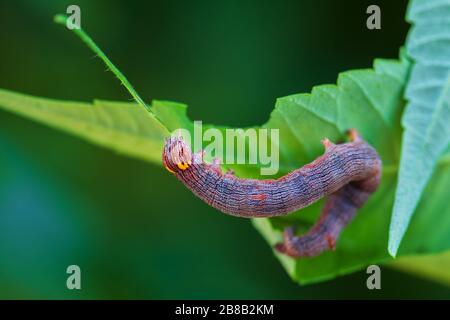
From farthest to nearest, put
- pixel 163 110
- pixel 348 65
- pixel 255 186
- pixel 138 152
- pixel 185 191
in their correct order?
pixel 185 191, pixel 348 65, pixel 138 152, pixel 255 186, pixel 163 110

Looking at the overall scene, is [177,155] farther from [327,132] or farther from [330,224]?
[330,224]

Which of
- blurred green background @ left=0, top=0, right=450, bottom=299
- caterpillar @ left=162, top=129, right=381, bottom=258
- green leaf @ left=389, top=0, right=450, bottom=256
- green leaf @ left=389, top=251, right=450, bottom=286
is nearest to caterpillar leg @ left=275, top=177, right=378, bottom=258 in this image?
caterpillar @ left=162, top=129, right=381, bottom=258

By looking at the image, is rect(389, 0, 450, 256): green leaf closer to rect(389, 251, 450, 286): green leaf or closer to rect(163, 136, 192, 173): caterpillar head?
rect(389, 251, 450, 286): green leaf

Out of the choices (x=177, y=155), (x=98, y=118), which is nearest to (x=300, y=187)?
(x=177, y=155)

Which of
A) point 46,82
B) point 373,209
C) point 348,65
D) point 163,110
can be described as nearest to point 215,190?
point 163,110

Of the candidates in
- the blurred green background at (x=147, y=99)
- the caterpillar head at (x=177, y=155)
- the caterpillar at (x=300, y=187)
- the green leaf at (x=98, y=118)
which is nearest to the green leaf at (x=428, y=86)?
the caterpillar at (x=300, y=187)

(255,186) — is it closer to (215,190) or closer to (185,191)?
(215,190)

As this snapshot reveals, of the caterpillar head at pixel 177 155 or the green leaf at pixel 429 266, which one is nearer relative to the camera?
Result: the caterpillar head at pixel 177 155

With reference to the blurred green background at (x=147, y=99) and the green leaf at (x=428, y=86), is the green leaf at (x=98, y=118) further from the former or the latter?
the green leaf at (x=428, y=86)
